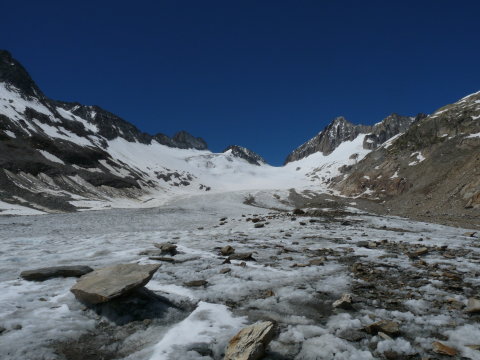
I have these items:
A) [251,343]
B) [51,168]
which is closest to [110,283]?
[251,343]

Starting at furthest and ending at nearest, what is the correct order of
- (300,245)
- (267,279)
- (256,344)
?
(300,245), (267,279), (256,344)

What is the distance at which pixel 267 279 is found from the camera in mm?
9359

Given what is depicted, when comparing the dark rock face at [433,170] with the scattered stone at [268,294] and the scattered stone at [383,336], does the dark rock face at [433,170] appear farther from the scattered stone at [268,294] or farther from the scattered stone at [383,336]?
the scattered stone at [383,336]

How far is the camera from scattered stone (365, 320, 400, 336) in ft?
19.4

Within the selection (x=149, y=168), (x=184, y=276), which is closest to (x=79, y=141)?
(x=149, y=168)

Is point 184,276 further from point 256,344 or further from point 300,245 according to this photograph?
point 300,245

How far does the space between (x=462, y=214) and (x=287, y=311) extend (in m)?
36.2

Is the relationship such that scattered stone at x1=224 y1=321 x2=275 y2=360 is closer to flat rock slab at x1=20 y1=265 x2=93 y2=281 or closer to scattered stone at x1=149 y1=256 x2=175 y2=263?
flat rock slab at x1=20 y1=265 x2=93 y2=281

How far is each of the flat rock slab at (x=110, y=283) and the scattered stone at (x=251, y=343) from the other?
2756 mm

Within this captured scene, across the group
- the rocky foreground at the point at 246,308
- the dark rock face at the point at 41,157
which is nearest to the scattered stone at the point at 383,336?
the rocky foreground at the point at 246,308

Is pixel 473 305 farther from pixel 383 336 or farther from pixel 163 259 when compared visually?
pixel 163 259

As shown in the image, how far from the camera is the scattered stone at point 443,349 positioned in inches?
206

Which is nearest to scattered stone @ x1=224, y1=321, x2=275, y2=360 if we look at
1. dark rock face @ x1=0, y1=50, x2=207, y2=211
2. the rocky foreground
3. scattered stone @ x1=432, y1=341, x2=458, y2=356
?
the rocky foreground

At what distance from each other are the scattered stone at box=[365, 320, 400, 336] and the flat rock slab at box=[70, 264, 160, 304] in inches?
188
